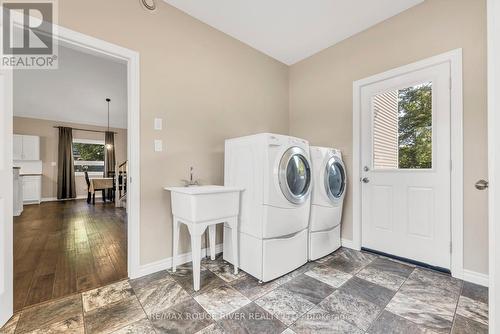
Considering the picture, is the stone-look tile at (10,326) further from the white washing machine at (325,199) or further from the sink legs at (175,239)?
the white washing machine at (325,199)

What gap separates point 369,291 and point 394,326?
38cm

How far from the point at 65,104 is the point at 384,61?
7142 mm

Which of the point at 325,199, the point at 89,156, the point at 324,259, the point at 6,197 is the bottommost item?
the point at 324,259

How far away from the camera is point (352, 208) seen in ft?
8.50

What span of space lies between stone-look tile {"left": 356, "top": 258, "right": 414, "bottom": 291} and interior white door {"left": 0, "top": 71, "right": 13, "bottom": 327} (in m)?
2.57

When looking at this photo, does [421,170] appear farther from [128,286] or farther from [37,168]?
[37,168]

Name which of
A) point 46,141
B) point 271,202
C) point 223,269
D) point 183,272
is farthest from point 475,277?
point 46,141

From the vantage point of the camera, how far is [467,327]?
4.21ft

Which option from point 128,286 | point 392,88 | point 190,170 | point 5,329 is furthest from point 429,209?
point 5,329

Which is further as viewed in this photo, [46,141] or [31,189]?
[46,141]

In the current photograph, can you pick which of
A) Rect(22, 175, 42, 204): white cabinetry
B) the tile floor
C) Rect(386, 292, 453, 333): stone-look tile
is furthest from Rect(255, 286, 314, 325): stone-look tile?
Rect(22, 175, 42, 204): white cabinetry

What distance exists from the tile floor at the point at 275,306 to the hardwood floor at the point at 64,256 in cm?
21

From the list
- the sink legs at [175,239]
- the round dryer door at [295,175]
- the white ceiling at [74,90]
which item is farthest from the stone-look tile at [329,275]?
the white ceiling at [74,90]

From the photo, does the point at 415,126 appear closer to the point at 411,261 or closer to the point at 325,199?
the point at 325,199
